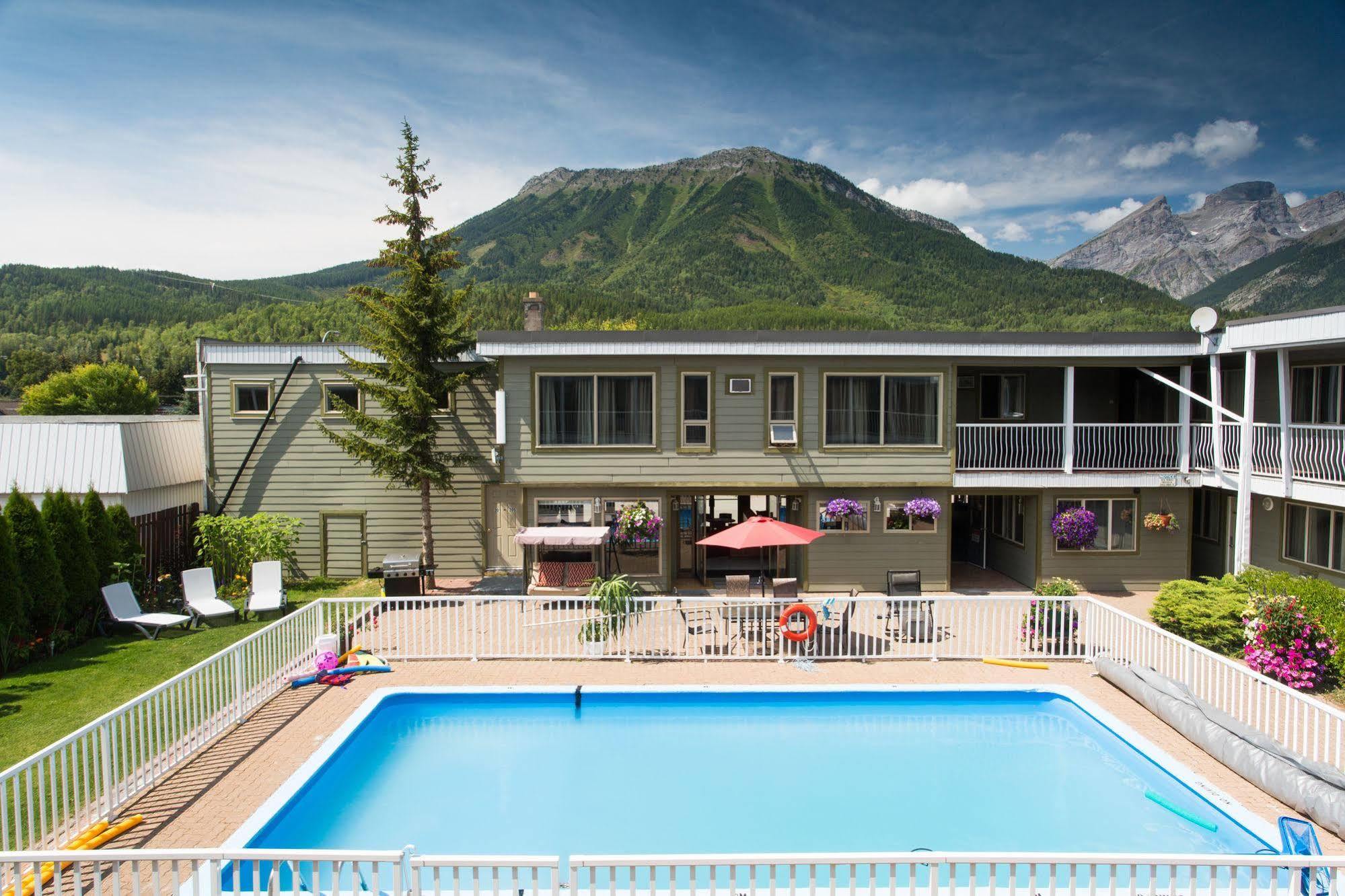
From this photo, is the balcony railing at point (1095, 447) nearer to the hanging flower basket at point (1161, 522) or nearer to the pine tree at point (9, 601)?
the hanging flower basket at point (1161, 522)

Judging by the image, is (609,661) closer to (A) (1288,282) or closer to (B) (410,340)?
(B) (410,340)

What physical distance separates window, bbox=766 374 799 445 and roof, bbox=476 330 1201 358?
0.62 metres

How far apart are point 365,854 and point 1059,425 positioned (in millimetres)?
14406

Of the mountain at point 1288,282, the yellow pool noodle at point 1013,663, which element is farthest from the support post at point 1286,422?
the mountain at point 1288,282

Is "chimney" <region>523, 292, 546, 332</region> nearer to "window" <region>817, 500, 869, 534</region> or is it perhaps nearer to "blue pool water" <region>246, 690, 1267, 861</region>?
"window" <region>817, 500, 869, 534</region>

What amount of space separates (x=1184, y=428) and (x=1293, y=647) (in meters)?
6.48

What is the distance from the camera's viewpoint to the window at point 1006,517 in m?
16.5

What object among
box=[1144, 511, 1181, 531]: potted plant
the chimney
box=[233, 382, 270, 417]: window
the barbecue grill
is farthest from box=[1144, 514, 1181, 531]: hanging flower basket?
box=[233, 382, 270, 417]: window

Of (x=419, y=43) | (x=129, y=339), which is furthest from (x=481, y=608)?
(x=129, y=339)

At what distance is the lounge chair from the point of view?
12734mm

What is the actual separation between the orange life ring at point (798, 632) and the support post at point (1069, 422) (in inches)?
295

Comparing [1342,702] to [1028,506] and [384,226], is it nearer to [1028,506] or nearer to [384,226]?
[1028,506]

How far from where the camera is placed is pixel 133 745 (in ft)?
22.0

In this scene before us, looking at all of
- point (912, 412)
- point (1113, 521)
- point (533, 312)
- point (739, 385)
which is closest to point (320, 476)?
point (533, 312)
